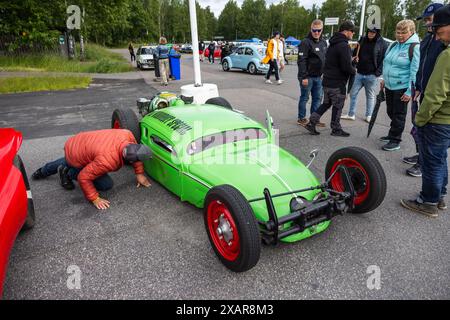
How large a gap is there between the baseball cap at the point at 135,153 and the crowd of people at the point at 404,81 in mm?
2923

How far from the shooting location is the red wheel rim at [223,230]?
2.58 m

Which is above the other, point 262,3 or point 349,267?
point 262,3

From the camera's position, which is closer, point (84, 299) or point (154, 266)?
point (84, 299)

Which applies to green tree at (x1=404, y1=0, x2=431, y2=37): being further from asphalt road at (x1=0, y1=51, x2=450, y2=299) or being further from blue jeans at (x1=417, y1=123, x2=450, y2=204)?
asphalt road at (x1=0, y1=51, x2=450, y2=299)

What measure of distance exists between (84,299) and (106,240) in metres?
0.75

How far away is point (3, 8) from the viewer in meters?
16.9

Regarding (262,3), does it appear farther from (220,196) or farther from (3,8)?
(220,196)

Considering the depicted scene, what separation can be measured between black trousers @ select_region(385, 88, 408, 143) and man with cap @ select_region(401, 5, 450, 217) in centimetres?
192

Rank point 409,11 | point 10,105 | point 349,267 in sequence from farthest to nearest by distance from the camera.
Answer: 1. point 409,11
2. point 10,105
3. point 349,267

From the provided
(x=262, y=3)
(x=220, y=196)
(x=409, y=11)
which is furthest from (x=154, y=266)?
(x=262, y=3)

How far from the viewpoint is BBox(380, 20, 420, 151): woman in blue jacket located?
16.1 feet

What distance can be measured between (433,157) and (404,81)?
7.42ft

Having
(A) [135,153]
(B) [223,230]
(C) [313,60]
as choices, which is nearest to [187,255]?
(B) [223,230]

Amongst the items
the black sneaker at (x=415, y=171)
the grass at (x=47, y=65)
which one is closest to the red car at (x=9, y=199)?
the black sneaker at (x=415, y=171)
